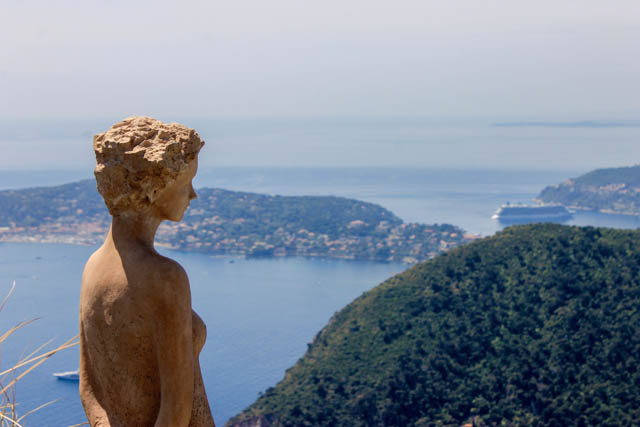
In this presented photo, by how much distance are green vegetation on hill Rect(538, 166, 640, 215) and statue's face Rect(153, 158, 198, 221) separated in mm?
66885

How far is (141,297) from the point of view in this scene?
6.87 ft

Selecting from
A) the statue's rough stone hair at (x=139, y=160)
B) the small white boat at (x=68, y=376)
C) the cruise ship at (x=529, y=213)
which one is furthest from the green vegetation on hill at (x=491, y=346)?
the cruise ship at (x=529, y=213)

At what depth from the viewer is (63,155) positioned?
99.3 m

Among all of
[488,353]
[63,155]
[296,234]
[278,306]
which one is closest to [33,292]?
[278,306]

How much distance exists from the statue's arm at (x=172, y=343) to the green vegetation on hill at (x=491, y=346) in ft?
53.3

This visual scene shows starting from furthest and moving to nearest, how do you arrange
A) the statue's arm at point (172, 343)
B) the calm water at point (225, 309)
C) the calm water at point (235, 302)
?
the calm water at point (235, 302) → the calm water at point (225, 309) → the statue's arm at point (172, 343)

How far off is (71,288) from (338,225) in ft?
70.4

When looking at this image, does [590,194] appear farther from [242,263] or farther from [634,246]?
[634,246]

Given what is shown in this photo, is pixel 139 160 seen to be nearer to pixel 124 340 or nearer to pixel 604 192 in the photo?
→ pixel 124 340

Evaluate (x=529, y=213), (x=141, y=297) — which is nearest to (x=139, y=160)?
(x=141, y=297)

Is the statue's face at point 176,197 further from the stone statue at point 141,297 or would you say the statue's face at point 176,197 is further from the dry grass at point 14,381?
the dry grass at point 14,381

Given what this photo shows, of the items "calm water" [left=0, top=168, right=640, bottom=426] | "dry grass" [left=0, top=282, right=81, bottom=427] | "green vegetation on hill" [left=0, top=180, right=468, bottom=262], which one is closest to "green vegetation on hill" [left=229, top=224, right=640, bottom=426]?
"calm water" [left=0, top=168, right=640, bottom=426]

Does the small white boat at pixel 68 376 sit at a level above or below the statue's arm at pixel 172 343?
below

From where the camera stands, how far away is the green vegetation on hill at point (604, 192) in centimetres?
6556
